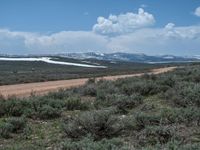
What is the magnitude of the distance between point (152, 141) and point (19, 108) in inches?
234

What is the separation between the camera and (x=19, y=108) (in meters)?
14.0

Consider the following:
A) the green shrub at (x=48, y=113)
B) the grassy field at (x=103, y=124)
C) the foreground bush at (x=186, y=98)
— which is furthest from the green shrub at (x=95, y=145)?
the foreground bush at (x=186, y=98)

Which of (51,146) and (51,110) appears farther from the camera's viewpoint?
(51,110)

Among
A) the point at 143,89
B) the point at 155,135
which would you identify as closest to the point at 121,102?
the point at 143,89

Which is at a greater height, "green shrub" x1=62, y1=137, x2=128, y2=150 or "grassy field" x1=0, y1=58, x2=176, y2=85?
"green shrub" x1=62, y1=137, x2=128, y2=150

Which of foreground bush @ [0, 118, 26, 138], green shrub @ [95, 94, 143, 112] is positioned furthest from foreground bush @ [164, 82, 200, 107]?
foreground bush @ [0, 118, 26, 138]

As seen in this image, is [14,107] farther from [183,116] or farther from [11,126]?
[183,116]

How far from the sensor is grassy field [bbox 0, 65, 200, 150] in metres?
9.08

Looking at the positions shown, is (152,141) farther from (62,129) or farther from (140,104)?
(140,104)

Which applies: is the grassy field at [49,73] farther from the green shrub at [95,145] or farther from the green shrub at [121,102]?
the green shrub at [95,145]

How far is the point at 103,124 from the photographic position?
34.5 feet

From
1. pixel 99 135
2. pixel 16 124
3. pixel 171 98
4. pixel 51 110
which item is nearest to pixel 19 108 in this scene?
pixel 51 110

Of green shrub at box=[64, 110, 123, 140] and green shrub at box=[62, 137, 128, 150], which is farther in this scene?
green shrub at box=[64, 110, 123, 140]

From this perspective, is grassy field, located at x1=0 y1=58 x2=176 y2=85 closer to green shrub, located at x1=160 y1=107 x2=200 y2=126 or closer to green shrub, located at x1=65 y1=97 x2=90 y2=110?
green shrub, located at x1=65 y1=97 x2=90 y2=110
